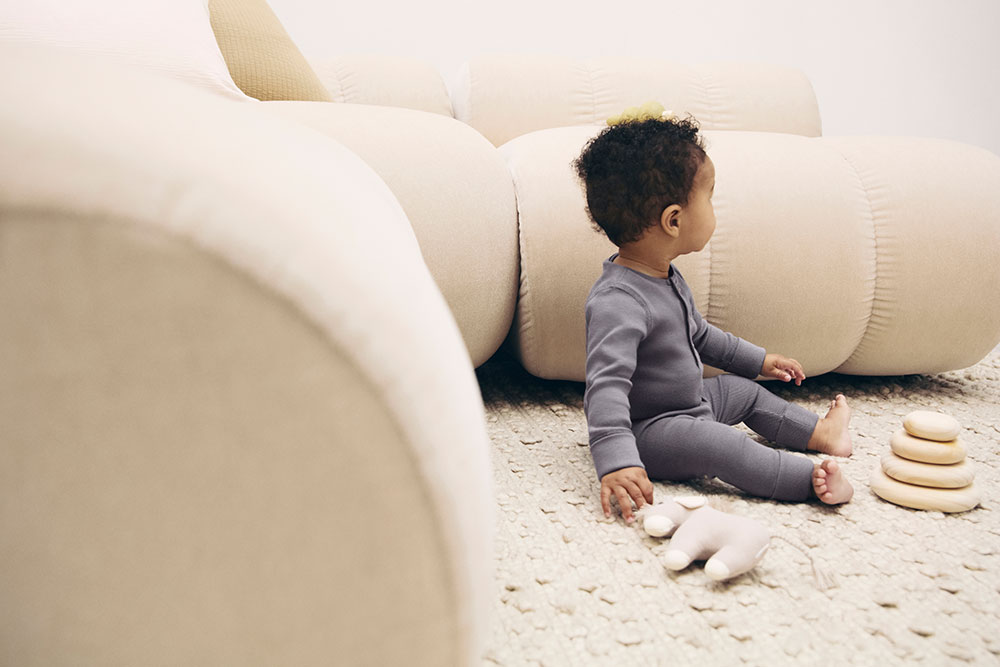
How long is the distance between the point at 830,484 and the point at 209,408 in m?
0.77

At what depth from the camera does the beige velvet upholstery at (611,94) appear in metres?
1.83

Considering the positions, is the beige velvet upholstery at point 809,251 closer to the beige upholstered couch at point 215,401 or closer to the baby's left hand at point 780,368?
the baby's left hand at point 780,368

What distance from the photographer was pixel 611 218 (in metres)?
0.98

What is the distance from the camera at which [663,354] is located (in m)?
0.99

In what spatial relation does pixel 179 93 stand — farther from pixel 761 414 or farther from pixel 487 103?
pixel 487 103

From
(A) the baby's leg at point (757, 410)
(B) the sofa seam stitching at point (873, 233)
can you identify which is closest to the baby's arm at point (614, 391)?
(A) the baby's leg at point (757, 410)

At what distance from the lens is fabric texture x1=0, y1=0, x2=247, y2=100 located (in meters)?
0.77

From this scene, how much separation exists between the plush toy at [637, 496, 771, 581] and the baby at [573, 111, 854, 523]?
0.10m

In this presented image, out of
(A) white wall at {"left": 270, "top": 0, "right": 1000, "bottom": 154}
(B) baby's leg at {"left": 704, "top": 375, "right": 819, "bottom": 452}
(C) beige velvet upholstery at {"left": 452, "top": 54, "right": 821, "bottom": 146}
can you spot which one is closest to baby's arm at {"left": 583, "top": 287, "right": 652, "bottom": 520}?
(B) baby's leg at {"left": 704, "top": 375, "right": 819, "bottom": 452}

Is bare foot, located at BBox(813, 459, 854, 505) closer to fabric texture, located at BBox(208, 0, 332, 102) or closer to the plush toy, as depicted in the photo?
the plush toy

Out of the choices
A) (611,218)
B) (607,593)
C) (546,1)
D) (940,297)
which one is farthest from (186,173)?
(546,1)

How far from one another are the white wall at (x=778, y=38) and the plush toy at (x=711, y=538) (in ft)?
6.38

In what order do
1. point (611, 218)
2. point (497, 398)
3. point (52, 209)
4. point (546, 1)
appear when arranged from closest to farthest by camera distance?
point (52, 209)
point (611, 218)
point (497, 398)
point (546, 1)

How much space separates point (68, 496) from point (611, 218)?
824mm
